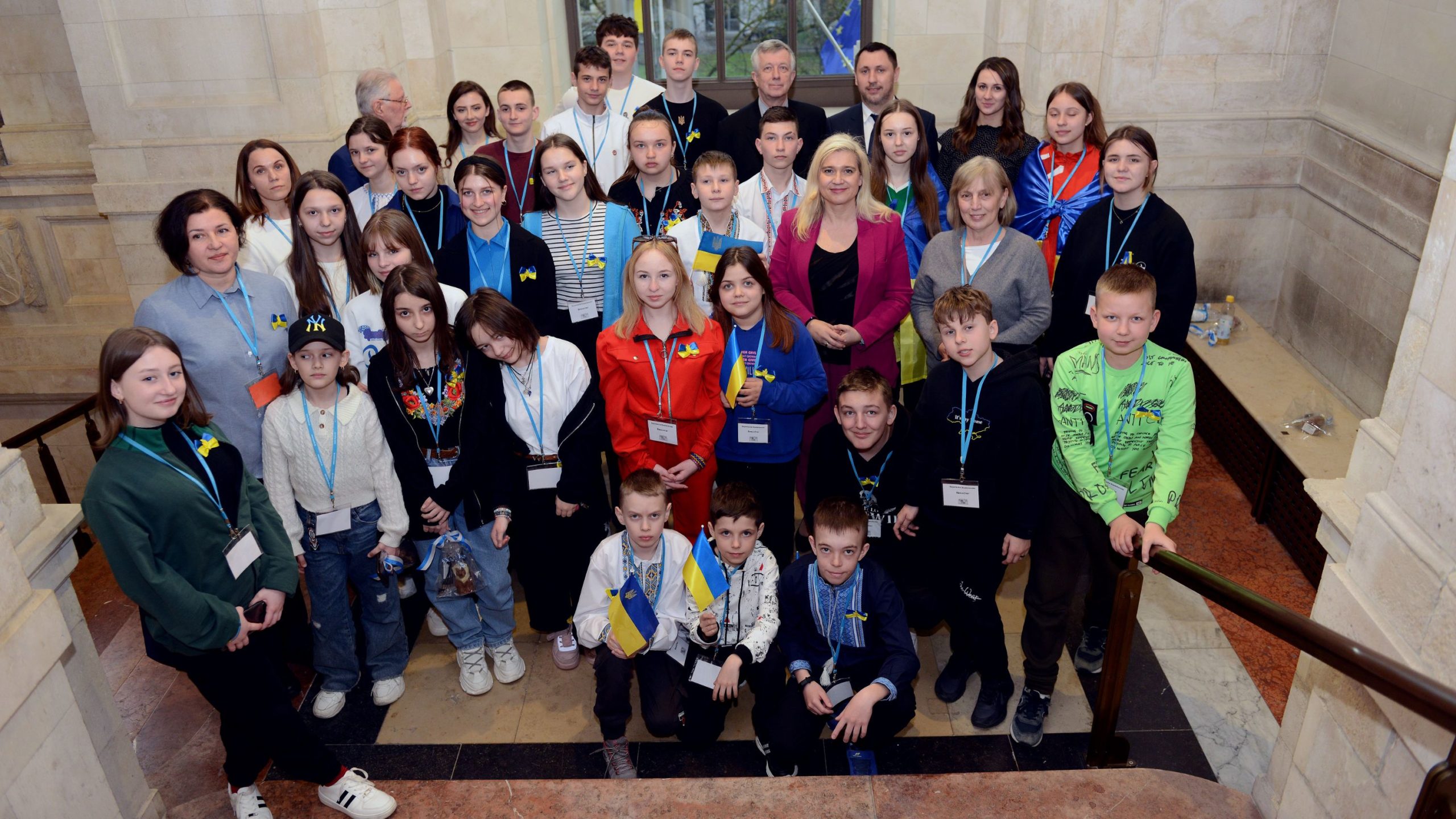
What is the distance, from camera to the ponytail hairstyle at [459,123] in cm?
535

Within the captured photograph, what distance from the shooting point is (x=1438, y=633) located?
2.24 metres

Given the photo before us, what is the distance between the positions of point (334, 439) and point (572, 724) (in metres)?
1.40

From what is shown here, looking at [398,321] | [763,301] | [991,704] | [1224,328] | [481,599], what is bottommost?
[991,704]

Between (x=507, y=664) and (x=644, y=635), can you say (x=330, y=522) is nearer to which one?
(x=507, y=664)

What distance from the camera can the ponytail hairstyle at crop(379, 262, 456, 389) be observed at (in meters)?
3.62

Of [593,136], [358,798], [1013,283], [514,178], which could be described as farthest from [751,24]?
[358,798]

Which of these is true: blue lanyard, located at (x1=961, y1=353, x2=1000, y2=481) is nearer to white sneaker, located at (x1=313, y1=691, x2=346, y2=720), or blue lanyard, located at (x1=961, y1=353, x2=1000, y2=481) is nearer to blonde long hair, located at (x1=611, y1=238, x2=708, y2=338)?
blonde long hair, located at (x1=611, y1=238, x2=708, y2=338)

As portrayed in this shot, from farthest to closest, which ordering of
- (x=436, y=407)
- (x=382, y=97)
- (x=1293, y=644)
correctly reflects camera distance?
(x=382, y=97), (x=436, y=407), (x=1293, y=644)

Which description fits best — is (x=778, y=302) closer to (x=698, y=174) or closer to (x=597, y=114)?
(x=698, y=174)

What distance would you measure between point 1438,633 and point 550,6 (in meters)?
7.20

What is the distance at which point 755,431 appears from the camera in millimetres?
4113

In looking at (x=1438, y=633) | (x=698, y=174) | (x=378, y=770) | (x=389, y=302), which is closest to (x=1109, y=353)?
(x=1438, y=633)

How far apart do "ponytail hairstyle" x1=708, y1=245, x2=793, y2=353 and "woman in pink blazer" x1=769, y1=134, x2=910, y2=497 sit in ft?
0.96

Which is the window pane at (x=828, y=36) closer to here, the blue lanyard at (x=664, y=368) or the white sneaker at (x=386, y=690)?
the blue lanyard at (x=664, y=368)
